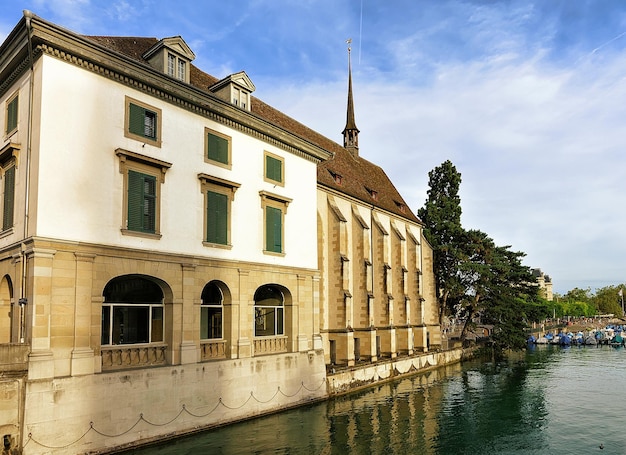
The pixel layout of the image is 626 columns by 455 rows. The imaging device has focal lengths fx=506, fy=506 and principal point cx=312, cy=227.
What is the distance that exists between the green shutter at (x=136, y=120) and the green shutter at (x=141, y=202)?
67.5 inches

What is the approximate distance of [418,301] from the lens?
47.2 metres

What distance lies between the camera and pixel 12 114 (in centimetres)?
1916

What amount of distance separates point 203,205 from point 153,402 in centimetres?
831

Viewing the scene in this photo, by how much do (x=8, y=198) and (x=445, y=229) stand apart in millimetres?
44519

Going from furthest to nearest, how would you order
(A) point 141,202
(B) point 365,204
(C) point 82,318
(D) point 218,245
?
(B) point 365,204, (D) point 218,245, (A) point 141,202, (C) point 82,318

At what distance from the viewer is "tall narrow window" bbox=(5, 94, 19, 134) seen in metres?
18.9

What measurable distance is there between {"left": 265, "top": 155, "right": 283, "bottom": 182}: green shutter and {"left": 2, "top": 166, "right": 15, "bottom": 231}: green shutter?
37.5 feet

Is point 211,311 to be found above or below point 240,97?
below

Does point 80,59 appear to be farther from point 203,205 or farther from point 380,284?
point 380,284

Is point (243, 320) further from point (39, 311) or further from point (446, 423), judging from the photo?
point (446, 423)

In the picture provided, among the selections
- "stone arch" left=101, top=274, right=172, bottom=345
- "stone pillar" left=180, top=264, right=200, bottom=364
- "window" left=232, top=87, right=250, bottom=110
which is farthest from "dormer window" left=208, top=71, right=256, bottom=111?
"stone arch" left=101, top=274, right=172, bottom=345

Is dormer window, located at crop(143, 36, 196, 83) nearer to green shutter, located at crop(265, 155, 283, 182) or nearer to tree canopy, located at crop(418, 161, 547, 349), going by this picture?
green shutter, located at crop(265, 155, 283, 182)

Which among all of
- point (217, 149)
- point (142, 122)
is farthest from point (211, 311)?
point (142, 122)

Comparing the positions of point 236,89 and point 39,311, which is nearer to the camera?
point 39,311
